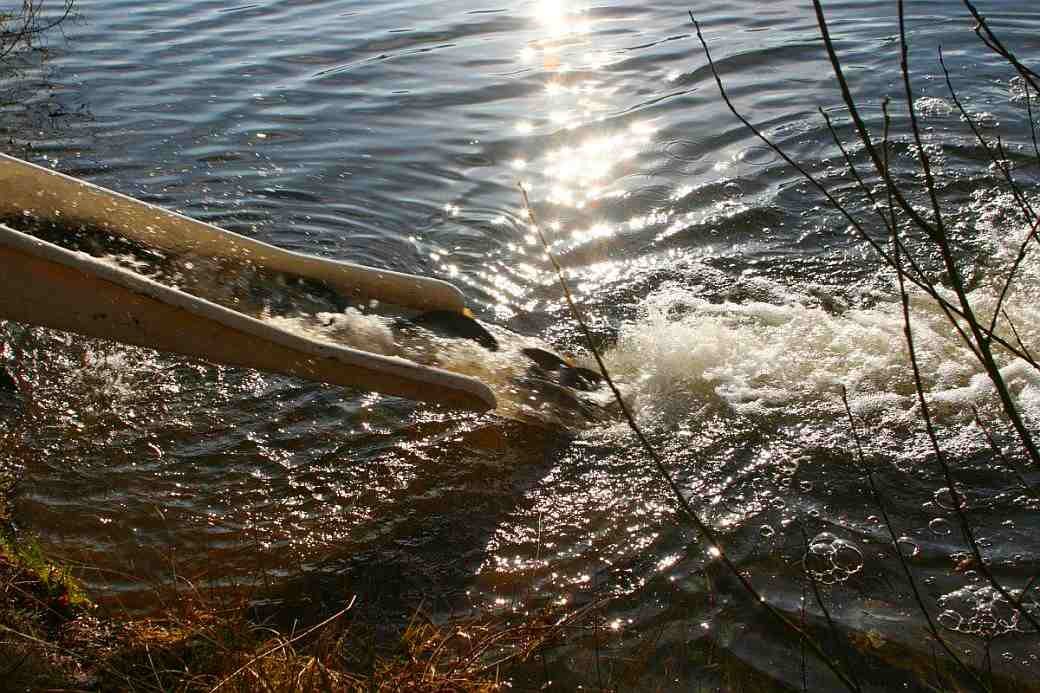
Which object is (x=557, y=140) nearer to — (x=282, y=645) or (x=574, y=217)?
(x=574, y=217)

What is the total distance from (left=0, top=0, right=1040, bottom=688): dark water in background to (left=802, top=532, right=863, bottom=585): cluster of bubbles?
0.02 m

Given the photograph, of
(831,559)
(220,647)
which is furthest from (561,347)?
(220,647)

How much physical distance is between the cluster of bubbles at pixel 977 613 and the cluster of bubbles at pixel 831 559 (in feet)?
1.08

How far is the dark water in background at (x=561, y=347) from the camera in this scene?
374cm

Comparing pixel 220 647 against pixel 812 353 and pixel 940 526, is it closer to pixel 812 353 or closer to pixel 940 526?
pixel 940 526

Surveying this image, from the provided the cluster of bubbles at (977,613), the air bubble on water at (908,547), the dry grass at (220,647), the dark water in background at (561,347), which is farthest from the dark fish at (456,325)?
the cluster of bubbles at (977,613)

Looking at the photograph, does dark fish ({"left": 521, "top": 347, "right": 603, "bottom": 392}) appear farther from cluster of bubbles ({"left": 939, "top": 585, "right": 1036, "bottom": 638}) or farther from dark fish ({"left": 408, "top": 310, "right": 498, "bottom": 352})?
cluster of bubbles ({"left": 939, "top": 585, "right": 1036, "bottom": 638})

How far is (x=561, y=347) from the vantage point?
540cm

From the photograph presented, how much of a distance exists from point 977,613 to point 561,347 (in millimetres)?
2571

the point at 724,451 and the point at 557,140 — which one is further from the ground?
the point at 557,140

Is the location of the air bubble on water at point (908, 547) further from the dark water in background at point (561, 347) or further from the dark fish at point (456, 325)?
the dark fish at point (456, 325)

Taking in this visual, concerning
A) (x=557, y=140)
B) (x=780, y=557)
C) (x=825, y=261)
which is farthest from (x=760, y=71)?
(x=780, y=557)

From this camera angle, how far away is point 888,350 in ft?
16.5

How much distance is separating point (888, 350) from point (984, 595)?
1.81 m
